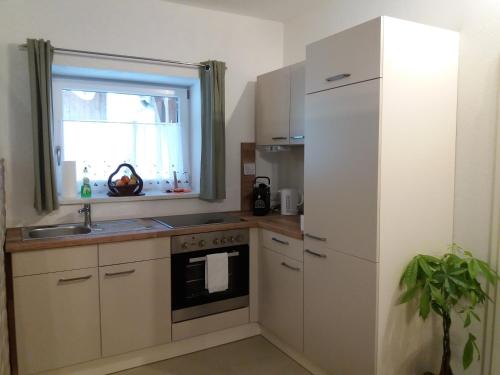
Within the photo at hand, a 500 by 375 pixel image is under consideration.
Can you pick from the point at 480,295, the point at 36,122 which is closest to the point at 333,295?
the point at 480,295

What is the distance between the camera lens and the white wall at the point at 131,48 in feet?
8.60

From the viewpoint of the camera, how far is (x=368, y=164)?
1.98m

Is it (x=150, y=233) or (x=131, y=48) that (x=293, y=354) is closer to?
(x=150, y=233)

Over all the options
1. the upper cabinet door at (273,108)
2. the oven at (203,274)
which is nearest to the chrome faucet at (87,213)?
the oven at (203,274)

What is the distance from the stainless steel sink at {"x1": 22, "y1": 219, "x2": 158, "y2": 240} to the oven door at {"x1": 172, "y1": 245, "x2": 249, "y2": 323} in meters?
0.34

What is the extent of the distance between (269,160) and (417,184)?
5.72 ft

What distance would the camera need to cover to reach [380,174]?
6.34 feet

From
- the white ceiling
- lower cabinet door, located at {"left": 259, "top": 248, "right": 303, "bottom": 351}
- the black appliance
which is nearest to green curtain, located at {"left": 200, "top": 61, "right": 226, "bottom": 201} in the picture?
the black appliance

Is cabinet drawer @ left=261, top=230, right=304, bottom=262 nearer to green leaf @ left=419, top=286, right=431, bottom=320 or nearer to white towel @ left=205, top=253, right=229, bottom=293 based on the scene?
white towel @ left=205, top=253, right=229, bottom=293

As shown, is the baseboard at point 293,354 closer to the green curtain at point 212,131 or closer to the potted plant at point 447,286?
the potted plant at point 447,286

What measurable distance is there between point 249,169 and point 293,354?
1542mm

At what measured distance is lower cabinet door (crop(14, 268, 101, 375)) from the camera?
224 centimetres

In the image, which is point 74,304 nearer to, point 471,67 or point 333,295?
point 333,295

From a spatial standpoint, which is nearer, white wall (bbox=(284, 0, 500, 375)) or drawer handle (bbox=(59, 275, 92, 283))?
white wall (bbox=(284, 0, 500, 375))
